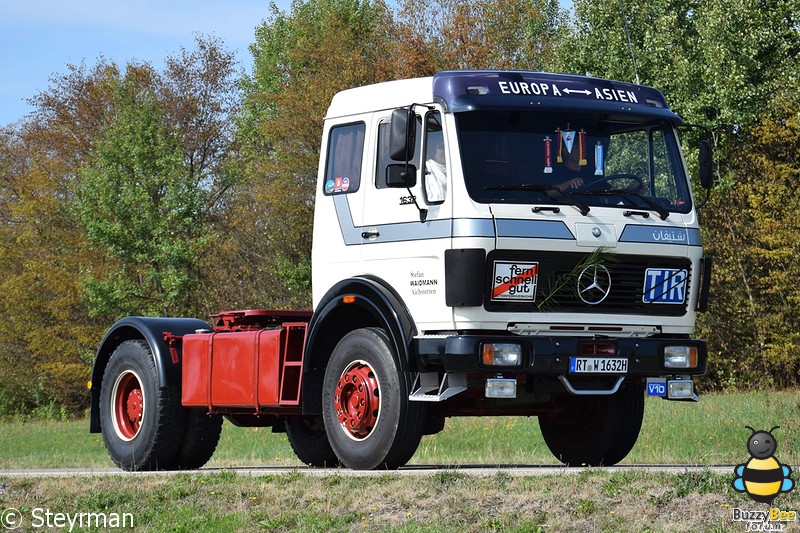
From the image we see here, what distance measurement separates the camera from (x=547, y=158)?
36.7 feet

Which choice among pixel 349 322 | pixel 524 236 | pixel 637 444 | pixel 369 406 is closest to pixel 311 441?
pixel 349 322

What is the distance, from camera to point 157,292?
1859 inches

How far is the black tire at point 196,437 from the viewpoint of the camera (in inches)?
562

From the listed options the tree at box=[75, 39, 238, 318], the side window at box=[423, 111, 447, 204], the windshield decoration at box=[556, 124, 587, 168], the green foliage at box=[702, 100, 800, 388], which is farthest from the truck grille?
the tree at box=[75, 39, 238, 318]

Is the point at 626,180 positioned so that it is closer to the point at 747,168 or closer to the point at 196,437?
the point at 196,437

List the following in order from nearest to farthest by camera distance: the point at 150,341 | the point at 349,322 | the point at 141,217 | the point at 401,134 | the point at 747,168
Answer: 1. the point at 401,134
2. the point at 349,322
3. the point at 150,341
4. the point at 747,168
5. the point at 141,217

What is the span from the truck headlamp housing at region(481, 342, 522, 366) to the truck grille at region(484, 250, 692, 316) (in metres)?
0.30

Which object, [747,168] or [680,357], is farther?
[747,168]

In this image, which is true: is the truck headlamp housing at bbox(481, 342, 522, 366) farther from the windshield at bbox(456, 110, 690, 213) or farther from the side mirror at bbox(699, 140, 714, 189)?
the side mirror at bbox(699, 140, 714, 189)

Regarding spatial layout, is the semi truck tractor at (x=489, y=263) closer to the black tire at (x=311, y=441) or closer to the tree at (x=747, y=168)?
the black tire at (x=311, y=441)

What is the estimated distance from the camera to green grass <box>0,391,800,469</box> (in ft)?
56.4

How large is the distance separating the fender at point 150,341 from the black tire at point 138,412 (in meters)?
0.11

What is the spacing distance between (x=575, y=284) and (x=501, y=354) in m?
0.91

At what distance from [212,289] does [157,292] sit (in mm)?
1980
